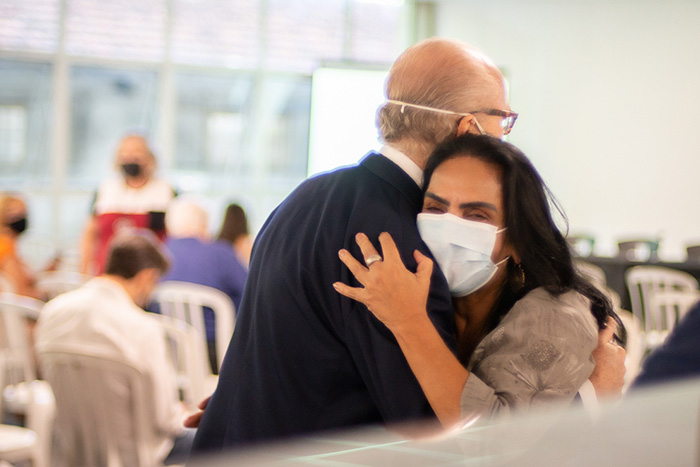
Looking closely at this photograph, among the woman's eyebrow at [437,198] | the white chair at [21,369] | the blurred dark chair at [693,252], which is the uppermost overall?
the woman's eyebrow at [437,198]

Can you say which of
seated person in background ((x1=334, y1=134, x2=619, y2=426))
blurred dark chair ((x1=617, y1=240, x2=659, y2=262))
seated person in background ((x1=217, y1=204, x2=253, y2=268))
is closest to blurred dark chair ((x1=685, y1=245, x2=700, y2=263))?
blurred dark chair ((x1=617, y1=240, x2=659, y2=262))

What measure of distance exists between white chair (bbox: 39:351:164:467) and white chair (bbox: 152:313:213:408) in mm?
625

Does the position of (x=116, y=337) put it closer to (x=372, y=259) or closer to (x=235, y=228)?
(x=372, y=259)

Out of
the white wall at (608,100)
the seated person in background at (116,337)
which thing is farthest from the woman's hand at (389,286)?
the white wall at (608,100)

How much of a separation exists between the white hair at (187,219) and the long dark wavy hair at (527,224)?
2835mm

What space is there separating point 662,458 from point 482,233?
83 cm

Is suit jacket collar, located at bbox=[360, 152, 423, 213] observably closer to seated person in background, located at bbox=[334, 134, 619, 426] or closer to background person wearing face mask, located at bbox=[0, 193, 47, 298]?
seated person in background, located at bbox=[334, 134, 619, 426]

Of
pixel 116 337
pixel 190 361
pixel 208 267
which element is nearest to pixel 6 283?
pixel 208 267

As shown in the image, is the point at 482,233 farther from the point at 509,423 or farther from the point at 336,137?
the point at 336,137

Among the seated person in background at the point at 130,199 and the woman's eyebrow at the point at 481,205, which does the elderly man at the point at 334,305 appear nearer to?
the woman's eyebrow at the point at 481,205

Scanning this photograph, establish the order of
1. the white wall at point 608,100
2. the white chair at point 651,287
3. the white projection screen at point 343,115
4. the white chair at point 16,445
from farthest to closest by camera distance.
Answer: the white wall at point 608,100, the white chair at point 651,287, the white projection screen at point 343,115, the white chair at point 16,445

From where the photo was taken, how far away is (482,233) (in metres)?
1.22

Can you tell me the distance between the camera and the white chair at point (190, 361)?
3094mm

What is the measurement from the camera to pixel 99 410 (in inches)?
88.6
